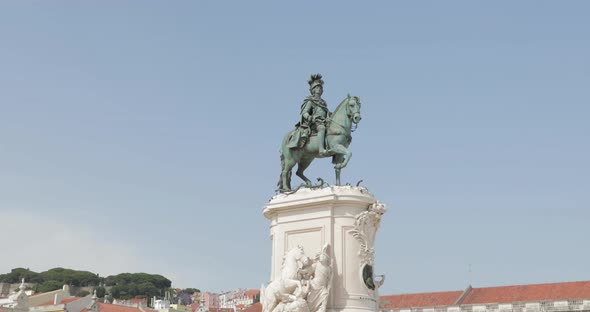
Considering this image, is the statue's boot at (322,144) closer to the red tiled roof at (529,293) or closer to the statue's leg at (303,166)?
the statue's leg at (303,166)

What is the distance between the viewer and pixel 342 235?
15.9 meters

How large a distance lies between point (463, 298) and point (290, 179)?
51.6 m

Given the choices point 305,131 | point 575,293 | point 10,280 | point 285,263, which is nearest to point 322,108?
point 305,131

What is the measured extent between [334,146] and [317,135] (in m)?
0.57

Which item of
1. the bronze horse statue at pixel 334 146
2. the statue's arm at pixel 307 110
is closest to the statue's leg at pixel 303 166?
the bronze horse statue at pixel 334 146

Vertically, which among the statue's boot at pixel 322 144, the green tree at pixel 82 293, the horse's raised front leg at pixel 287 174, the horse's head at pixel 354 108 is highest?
the green tree at pixel 82 293

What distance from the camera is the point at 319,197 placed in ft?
53.0

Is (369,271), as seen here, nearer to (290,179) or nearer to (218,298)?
(290,179)

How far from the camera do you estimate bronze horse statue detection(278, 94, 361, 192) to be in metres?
16.7

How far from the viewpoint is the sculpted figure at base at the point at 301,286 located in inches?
598

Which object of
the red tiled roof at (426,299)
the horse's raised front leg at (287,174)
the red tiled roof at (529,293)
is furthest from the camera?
the red tiled roof at (426,299)

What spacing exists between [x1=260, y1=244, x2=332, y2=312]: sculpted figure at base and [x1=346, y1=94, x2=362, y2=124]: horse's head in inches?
112

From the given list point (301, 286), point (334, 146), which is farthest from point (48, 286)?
point (301, 286)

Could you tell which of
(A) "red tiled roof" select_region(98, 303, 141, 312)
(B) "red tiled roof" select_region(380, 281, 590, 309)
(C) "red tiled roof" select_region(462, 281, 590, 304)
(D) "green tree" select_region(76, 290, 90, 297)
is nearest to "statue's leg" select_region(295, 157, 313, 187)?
(B) "red tiled roof" select_region(380, 281, 590, 309)
